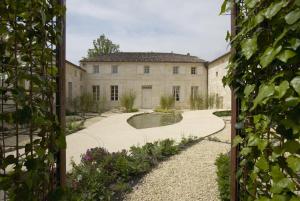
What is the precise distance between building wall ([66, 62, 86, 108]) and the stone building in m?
0.35

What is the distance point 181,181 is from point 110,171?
113 cm

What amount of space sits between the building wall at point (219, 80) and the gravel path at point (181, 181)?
46.0 ft

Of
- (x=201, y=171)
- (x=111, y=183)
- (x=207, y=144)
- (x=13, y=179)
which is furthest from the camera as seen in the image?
(x=207, y=144)

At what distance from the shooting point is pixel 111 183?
405 centimetres

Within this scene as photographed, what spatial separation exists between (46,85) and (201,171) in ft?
12.4

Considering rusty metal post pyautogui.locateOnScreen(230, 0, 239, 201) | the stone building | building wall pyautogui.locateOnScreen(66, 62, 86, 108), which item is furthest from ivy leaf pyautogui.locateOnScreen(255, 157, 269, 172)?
the stone building

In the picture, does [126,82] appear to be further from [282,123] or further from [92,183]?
[282,123]

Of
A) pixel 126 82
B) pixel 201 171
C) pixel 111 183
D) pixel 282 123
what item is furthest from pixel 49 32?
pixel 126 82

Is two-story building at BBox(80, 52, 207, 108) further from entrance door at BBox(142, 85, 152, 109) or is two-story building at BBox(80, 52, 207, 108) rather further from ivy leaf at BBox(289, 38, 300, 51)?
ivy leaf at BBox(289, 38, 300, 51)

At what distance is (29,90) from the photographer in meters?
1.21

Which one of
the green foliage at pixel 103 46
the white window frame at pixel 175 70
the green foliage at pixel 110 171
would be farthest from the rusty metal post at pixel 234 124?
the green foliage at pixel 103 46

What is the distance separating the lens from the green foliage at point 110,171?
338cm

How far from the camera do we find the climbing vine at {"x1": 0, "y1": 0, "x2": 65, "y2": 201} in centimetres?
115

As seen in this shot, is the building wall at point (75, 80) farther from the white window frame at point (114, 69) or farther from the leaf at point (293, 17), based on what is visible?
the leaf at point (293, 17)
